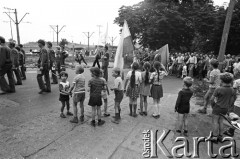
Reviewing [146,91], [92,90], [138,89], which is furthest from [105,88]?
[146,91]

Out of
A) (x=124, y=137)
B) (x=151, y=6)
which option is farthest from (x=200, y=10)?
(x=124, y=137)

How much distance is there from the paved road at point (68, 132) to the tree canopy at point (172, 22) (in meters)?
15.8

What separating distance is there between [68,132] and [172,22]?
18.9 m

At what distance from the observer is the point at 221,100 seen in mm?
3939

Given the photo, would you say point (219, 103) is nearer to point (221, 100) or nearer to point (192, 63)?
point (221, 100)

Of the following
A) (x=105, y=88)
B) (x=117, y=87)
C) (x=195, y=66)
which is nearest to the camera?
(x=105, y=88)

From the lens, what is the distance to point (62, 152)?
3.27 m

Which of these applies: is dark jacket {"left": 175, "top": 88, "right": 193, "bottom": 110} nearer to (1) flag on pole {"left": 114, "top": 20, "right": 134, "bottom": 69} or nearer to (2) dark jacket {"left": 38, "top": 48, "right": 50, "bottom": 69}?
(1) flag on pole {"left": 114, "top": 20, "right": 134, "bottom": 69}

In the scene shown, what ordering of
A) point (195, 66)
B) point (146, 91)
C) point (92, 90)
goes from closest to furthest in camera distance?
point (92, 90)
point (146, 91)
point (195, 66)

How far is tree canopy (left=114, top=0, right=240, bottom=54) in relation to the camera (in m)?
20.0

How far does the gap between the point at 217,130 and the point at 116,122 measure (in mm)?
2352

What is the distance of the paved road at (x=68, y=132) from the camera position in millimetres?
3305

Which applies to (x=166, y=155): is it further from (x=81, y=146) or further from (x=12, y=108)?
(x=12, y=108)

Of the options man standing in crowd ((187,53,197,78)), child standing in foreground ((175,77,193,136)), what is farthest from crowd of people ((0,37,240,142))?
man standing in crowd ((187,53,197,78))
